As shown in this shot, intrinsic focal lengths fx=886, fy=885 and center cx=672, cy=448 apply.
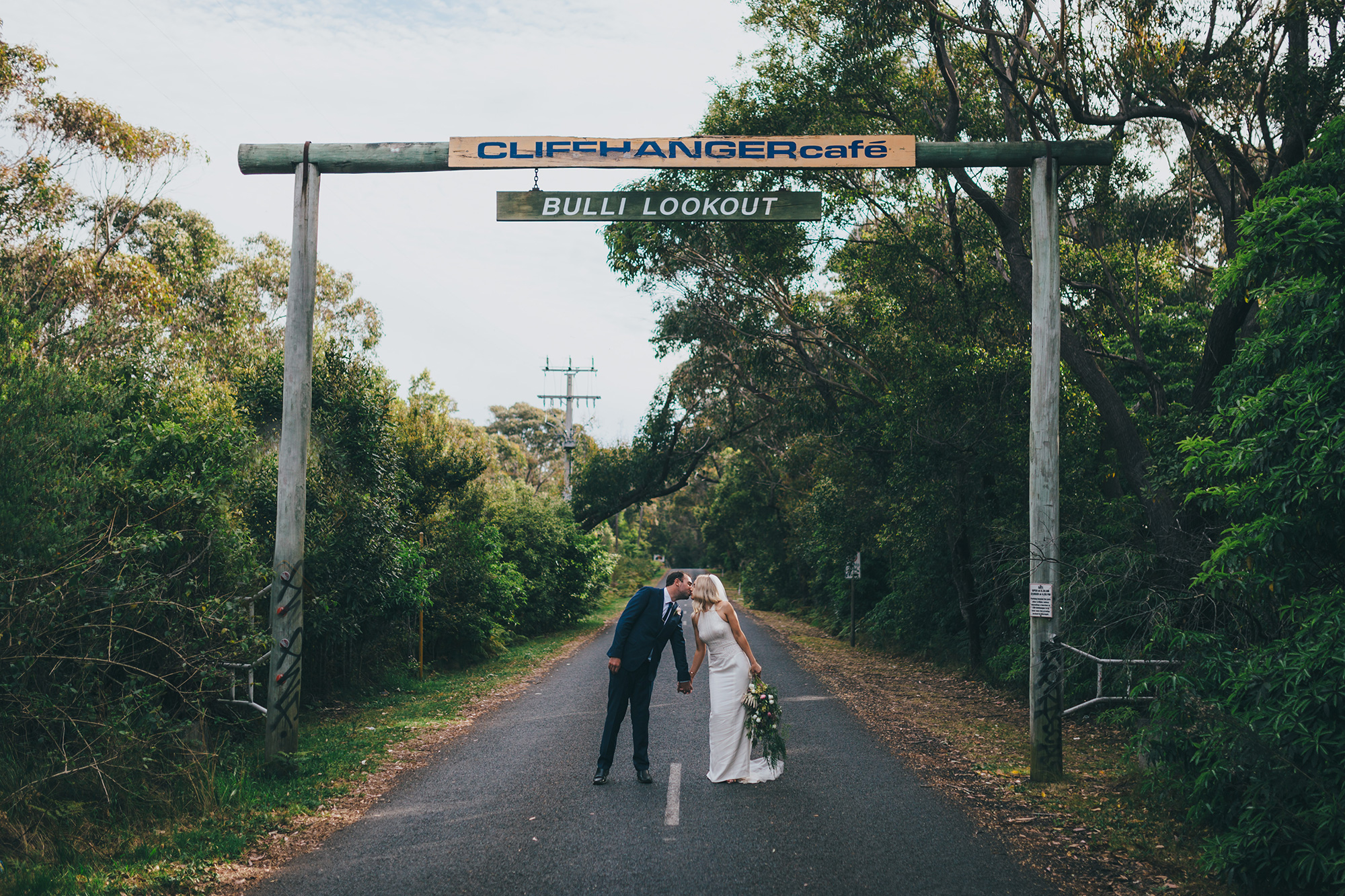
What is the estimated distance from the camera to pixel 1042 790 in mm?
7781

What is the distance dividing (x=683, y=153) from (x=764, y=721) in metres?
5.23

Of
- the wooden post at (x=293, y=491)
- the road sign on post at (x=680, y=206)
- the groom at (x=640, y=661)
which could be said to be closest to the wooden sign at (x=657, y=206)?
the road sign on post at (x=680, y=206)

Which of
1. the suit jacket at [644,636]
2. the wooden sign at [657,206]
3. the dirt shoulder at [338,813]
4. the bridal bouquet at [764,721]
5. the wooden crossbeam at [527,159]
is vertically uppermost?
the wooden crossbeam at [527,159]

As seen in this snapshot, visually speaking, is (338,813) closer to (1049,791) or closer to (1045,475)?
(1049,791)

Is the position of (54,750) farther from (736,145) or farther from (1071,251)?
(1071,251)

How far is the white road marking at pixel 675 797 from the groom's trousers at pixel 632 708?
0.91 feet

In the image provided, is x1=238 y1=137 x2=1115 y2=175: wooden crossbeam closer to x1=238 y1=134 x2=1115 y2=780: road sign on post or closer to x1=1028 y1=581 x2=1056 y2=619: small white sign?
x1=238 y1=134 x2=1115 y2=780: road sign on post

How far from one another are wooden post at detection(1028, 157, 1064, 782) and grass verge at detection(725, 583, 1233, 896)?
22.2 inches

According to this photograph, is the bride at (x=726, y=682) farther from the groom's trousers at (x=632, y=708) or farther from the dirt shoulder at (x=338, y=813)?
the dirt shoulder at (x=338, y=813)

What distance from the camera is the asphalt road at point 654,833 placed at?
5.36 meters

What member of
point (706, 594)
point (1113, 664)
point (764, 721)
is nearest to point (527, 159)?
point (706, 594)

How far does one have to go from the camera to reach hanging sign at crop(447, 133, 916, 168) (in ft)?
27.3

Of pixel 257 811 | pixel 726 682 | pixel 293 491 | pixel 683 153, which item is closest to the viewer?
pixel 257 811

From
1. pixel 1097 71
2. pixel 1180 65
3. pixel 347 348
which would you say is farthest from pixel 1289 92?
pixel 347 348
